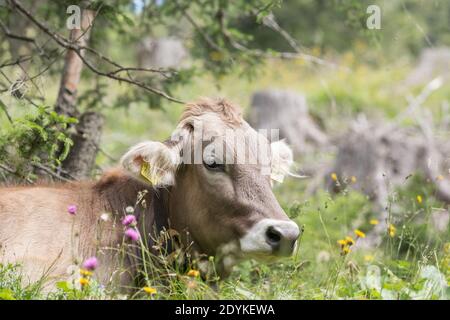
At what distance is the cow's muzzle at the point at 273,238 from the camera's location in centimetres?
467

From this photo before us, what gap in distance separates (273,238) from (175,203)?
40.7 inches

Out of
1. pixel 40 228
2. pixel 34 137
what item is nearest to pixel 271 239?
pixel 40 228

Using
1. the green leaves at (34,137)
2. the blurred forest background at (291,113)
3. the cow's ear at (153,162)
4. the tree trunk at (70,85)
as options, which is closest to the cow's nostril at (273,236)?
the blurred forest background at (291,113)

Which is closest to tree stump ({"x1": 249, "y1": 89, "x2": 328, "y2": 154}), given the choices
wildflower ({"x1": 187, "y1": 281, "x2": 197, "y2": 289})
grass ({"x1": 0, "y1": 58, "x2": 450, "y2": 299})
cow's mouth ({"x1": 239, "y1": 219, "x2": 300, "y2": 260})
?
grass ({"x1": 0, "y1": 58, "x2": 450, "y2": 299})

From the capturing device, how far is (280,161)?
601 cm

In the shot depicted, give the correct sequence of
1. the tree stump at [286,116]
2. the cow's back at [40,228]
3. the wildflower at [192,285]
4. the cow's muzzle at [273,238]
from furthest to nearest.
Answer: the tree stump at [286,116] → the cow's back at [40,228] → the cow's muzzle at [273,238] → the wildflower at [192,285]

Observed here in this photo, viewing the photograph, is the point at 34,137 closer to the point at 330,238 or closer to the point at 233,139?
the point at 233,139

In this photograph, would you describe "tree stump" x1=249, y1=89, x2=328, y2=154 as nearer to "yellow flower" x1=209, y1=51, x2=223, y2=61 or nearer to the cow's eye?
"yellow flower" x1=209, y1=51, x2=223, y2=61

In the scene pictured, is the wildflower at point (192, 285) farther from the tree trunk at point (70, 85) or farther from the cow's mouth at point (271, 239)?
the tree trunk at point (70, 85)

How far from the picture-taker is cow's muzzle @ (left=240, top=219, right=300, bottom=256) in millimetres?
4672

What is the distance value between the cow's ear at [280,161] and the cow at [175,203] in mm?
78

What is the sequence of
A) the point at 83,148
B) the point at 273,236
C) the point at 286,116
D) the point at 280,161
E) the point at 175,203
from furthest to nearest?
the point at 286,116 < the point at 83,148 < the point at 280,161 < the point at 175,203 < the point at 273,236

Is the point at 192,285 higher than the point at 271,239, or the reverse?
the point at 271,239
